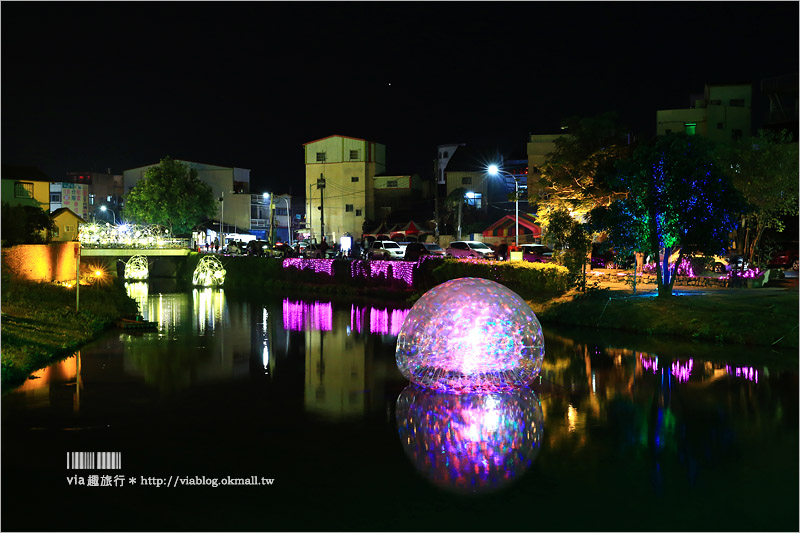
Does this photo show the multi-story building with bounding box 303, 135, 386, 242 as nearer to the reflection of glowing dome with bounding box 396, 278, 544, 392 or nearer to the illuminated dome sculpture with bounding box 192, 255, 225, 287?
the illuminated dome sculpture with bounding box 192, 255, 225, 287

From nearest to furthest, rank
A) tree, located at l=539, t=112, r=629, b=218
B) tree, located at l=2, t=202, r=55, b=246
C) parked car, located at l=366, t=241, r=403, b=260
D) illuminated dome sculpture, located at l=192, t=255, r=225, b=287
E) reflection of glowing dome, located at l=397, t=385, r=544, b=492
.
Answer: reflection of glowing dome, located at l=397, t=385, r=544, b=492 → tree, located at l=2, t=202, r=55, b=246 → tree, located at l=539, t=112, r=629, b=218 → illuminated dome sculpture, located at l=192, t=255, r=225, b=287 → parked car, located at l=366, t=241, r=403, b=260

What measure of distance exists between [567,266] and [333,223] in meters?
46.7

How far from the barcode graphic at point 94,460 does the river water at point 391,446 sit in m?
0.04

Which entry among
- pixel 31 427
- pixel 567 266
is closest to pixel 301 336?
pixel 567 266

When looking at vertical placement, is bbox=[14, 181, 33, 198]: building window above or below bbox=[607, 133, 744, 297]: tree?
above

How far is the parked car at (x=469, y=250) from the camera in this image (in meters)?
47.8

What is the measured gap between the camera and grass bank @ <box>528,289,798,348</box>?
2148 cm

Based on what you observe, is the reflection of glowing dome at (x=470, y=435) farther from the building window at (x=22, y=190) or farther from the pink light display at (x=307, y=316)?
the building window at (x=22, y=190)

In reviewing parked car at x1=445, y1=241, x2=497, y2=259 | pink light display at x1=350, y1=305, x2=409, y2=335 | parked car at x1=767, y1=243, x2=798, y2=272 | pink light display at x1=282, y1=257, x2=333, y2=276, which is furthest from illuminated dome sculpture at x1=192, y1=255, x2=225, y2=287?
parked car at x1=767, y1=243, x2=798, y2=272

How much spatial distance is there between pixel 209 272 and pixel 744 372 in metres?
37.6

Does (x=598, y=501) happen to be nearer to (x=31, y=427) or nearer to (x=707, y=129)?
(x=31, y=427)

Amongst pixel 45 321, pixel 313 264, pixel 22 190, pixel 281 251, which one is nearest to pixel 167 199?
pixel 22 190

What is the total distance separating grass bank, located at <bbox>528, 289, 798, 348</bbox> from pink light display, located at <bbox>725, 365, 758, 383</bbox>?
3.59 m

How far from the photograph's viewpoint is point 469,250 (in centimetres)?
4878
